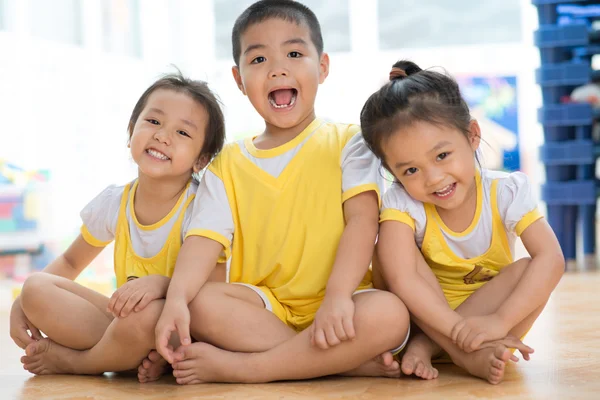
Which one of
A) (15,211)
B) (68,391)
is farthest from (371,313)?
(15,211)

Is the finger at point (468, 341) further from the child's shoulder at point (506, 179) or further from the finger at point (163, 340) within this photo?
the finger at point (163, 340)

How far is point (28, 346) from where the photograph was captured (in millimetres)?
1151

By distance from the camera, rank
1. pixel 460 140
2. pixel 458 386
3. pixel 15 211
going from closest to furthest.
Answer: pixel 458 386, pixel 460 140, pixel 15 211

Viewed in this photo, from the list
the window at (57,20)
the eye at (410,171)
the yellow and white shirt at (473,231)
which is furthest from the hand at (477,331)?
the window at (57,20)

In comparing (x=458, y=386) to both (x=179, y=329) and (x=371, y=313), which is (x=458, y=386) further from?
(x=179, y=329)

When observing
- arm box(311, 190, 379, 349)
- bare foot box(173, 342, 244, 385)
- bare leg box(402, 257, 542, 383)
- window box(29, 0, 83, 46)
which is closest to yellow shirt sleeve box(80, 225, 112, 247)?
bare foot box(173, 342, 244, 385)

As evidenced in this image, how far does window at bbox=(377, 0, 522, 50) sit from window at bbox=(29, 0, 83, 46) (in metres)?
1.71

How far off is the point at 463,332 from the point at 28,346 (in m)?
0.64

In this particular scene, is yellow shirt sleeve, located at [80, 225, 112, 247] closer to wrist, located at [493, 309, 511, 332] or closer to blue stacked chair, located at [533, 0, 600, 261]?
wrist, located at [493, 309, 511, 332]

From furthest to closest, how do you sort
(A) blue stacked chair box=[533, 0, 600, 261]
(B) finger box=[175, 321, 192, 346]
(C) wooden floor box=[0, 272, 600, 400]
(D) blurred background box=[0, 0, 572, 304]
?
(D) blurred background box=[0, 0, 572, 304]
(A) blue stacked chair box=[533, 0, 600, 261]
(B) finger box=[175, 321, 192, 346]
(C) wooden floor box=[0, 272, 600, 400]

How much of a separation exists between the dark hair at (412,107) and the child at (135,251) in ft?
0.96

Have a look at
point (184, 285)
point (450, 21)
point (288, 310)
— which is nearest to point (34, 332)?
point (184, 285)

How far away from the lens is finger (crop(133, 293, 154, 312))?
41.0 inches

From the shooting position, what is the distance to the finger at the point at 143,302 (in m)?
1.04
